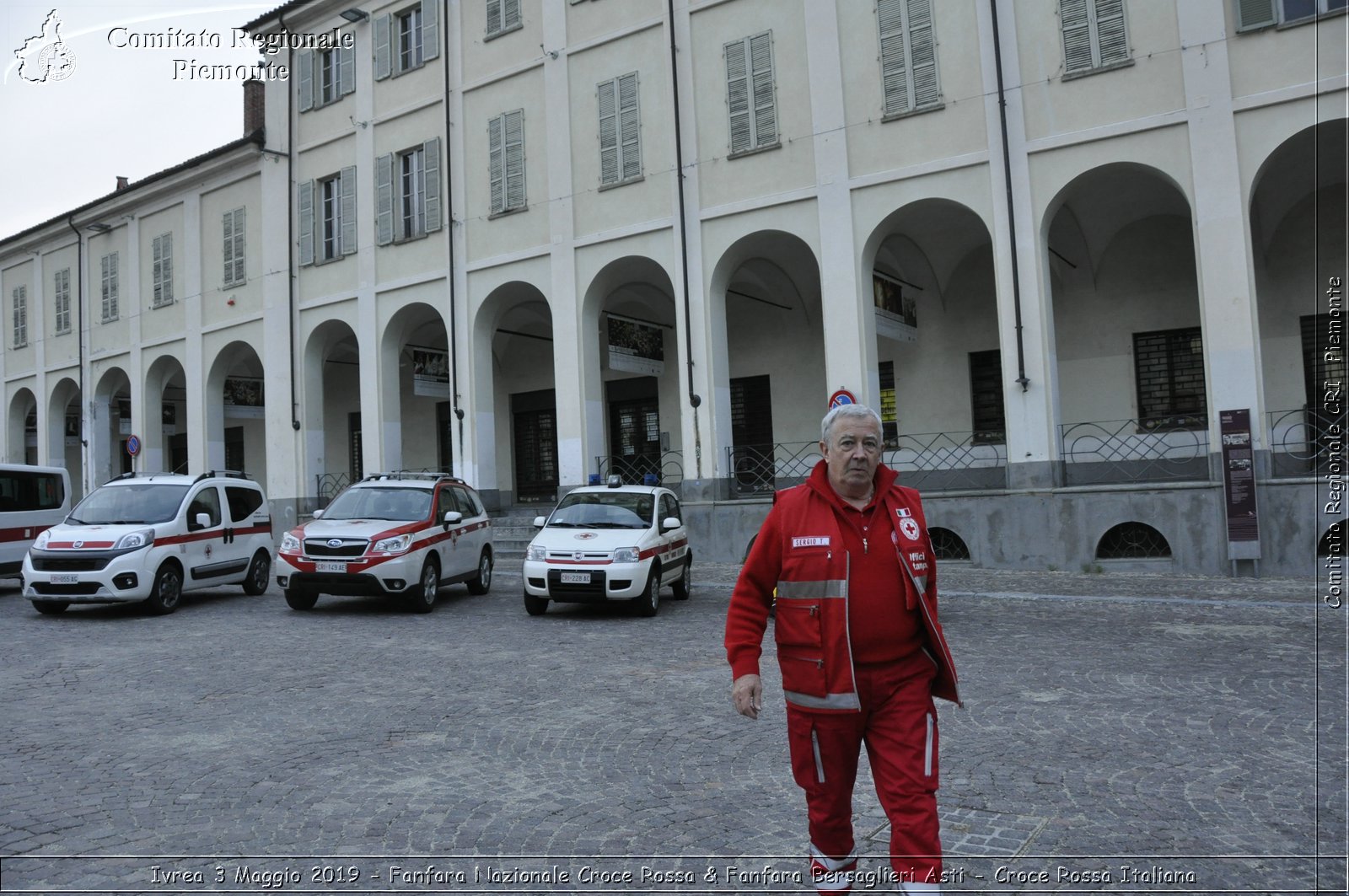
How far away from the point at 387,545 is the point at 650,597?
3.40 metres

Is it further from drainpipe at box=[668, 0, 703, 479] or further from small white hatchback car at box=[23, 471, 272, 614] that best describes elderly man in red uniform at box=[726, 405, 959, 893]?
drainpipe at box=[668, 0, 703, 479]

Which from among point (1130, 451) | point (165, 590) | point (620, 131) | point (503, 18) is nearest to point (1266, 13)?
point (1130, 451)

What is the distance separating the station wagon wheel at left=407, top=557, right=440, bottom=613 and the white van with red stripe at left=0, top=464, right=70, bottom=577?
7.71m

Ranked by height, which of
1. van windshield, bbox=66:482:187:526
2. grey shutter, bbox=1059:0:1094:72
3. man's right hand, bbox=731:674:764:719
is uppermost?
grey shutter, bbox=1059:0:1094:72

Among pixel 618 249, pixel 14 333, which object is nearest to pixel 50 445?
pixel 14 333

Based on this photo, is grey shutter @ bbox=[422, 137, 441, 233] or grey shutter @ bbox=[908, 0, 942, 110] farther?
grey shutter @ bbox=[422, 137, 441, 233]

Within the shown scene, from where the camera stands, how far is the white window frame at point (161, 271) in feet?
98.6

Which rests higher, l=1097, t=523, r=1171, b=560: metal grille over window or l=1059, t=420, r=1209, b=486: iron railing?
l=1059, t=420, r=1209, b=486: iron railing

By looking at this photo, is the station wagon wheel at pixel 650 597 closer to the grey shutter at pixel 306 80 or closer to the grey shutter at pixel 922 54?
the grey shutter at pixel 922 54

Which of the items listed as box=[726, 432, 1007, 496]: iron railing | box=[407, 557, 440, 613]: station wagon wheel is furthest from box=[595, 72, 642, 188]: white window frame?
box=[407, 557, 440, 613]: station wagon wheel

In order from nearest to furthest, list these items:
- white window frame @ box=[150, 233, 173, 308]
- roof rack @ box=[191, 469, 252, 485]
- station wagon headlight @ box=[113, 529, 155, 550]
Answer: station wagon headlight @ box=[113, 529, 155, 550] → roof rack @ box=[191, 469, 252, 485] → white window frame @ box=[150, 233, 173, 308]

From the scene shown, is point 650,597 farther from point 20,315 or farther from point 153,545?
point 20,315

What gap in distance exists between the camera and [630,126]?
818 inches

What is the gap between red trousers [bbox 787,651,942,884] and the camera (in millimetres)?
3342
